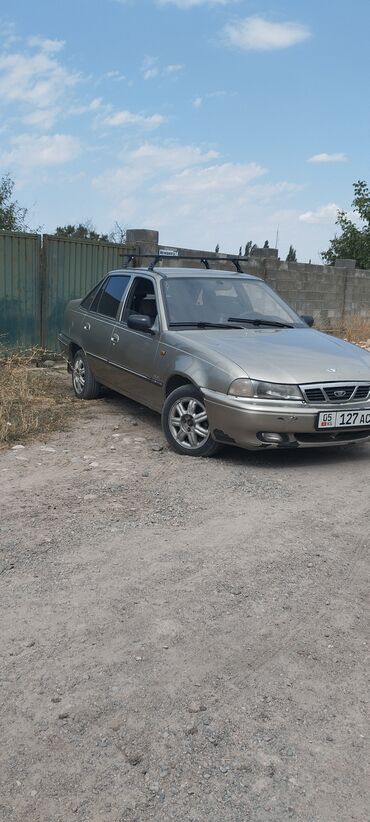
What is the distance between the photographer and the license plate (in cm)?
579

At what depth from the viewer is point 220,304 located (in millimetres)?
7125

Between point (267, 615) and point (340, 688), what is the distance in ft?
2.02

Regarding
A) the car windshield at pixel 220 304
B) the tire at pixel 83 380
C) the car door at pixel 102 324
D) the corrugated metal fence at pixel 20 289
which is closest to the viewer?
the car windshield at pixel 220 304

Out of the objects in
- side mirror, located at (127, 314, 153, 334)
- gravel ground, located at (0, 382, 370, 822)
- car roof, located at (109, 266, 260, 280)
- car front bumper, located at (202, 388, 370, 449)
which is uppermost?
car roof, located at (109, 266, 260, 280)

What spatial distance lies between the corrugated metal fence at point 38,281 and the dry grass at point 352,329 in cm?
798

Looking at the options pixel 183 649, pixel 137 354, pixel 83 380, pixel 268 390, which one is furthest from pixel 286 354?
pixel 183 649

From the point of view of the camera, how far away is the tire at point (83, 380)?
27.9 ft

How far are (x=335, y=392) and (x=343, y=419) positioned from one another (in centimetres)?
22

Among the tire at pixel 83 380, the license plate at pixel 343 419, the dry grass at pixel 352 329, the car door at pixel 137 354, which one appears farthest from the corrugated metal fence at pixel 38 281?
the dry grass at pixel 352 329

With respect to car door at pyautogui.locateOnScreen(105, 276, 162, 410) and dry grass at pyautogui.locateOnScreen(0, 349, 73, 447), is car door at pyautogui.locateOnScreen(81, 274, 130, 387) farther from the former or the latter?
dry grass at pyautogui.locateOnScreen(0, 349, 73, 447)

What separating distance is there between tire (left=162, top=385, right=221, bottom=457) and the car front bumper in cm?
17

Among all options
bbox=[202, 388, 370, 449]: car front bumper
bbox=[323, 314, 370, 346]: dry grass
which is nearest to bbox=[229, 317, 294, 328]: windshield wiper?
bbox=[202, 388, 370, 449]: car front bumper

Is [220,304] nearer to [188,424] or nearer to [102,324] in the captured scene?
[188,424]

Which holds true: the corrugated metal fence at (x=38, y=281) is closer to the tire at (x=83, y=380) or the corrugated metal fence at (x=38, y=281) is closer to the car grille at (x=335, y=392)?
the tire at (x=83, y=380)
